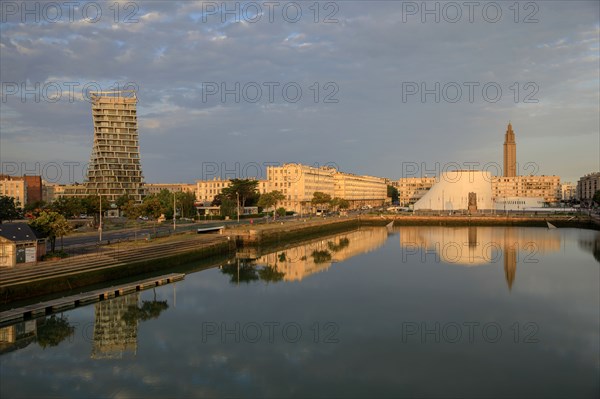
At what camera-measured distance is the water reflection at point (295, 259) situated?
3356 centimetres

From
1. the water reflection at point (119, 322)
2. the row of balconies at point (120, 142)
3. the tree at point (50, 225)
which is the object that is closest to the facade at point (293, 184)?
the row of balconies at point (120, 142)

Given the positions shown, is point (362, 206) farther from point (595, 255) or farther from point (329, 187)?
point (595, 255)

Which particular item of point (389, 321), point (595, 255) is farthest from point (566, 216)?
point (389, 321)

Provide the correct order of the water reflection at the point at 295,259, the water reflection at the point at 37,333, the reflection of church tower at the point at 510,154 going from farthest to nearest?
1. the reflection of church tower at the point at 510,154
2. the water reflection at the point at 295,259
3. the water reflection at the point at 37,333

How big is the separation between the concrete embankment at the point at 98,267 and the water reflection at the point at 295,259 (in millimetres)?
3667

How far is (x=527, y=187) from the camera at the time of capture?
141500 millimetres

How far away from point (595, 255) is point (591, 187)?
110747 mm

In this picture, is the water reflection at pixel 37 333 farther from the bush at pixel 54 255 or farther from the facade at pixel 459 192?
the facade at pixel 459 192

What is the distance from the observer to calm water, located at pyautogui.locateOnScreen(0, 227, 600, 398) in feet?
46.8

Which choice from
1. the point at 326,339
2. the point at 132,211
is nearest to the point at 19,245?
the point at 326,339

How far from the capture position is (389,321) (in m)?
21.0

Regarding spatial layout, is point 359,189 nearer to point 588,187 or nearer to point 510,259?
point 588,187

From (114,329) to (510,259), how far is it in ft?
103

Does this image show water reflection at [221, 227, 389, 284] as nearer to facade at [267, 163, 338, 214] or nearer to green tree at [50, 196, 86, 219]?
green tree at [50, 196, 86, 219]
